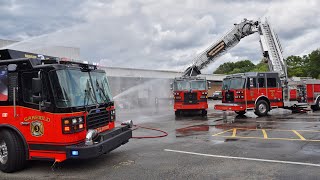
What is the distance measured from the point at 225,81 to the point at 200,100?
191cm

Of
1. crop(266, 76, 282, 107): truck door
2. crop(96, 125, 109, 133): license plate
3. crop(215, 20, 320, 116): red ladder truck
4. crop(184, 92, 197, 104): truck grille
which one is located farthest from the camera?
crop(184, 92, 197, 104): truck grille

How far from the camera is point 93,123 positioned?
736 cm

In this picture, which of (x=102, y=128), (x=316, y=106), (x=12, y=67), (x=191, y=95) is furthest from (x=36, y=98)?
(x=316, y=106)

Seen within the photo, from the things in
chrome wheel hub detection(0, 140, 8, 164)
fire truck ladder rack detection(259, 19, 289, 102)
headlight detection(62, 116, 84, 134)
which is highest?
fire truck ladder rack detection(259, 19, 289, 102)

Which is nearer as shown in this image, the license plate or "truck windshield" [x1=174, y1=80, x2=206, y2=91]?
the license plate

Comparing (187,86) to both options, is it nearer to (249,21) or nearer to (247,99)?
(247,99)

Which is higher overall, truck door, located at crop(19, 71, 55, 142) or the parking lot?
truck door, located at crop(19, 71, 55, 142)

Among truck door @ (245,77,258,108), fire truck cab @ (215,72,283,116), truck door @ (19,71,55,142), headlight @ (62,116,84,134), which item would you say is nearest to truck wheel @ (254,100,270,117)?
fire truck cab @ (215,72,283,116)

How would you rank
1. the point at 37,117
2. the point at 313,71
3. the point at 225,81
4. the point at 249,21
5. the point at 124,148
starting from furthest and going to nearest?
the point at 313,71, the point at 249,21, the point at 225,81, the point at 124,148, the point at 37,117

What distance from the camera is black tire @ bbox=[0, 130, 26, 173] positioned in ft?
22.8

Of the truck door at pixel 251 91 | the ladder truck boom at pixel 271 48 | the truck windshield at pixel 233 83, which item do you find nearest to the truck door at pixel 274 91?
the truck door at pixel 251 91

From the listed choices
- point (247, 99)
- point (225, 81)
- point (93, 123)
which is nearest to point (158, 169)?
point (93, 123)

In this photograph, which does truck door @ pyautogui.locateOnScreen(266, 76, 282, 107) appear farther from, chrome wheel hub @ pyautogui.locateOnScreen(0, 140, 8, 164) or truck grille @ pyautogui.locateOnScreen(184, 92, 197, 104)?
chrome wheel hub @ pyautogui.locateOnScreen(0, 140, 8, 164)

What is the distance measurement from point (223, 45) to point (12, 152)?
17.8 meters
